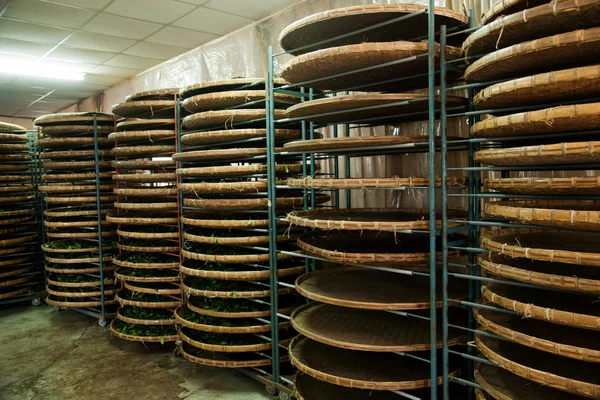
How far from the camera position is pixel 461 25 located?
9.08 ft

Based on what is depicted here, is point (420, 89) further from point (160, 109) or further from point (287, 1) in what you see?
point (160, 109)

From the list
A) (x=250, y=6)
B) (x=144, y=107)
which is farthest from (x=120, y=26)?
(x=250, y=6)

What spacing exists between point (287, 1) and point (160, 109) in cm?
177

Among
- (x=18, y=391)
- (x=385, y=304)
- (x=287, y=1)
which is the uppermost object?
(x=287, y=1)

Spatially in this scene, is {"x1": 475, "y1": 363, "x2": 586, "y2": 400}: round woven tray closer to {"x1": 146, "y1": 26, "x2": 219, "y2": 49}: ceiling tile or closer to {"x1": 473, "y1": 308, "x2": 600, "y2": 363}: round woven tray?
{"x1": 473, "y1": 308, "x2": 600, "y2": 363}: round woven tray

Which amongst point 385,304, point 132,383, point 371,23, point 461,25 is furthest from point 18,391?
point 461,25

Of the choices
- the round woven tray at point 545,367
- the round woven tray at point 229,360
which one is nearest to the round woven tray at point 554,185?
the round woven tray at point 545,367

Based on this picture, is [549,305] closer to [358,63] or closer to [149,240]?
[358,63]

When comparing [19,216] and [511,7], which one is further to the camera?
[19,216]

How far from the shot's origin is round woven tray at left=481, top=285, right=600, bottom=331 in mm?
1880

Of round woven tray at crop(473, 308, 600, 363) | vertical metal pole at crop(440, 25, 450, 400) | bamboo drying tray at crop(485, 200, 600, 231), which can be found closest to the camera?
bamboo drying tray at crop(485, 200, 600, 231)

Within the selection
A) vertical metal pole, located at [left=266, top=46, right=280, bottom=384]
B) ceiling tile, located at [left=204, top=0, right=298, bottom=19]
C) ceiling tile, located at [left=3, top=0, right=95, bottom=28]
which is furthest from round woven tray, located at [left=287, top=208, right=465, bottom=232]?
ceiling tile, located at [left=3, top=0, right=95, bottom=28]

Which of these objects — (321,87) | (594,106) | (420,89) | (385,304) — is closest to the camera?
(594,106)

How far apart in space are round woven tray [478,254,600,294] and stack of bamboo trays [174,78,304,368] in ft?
6.05
